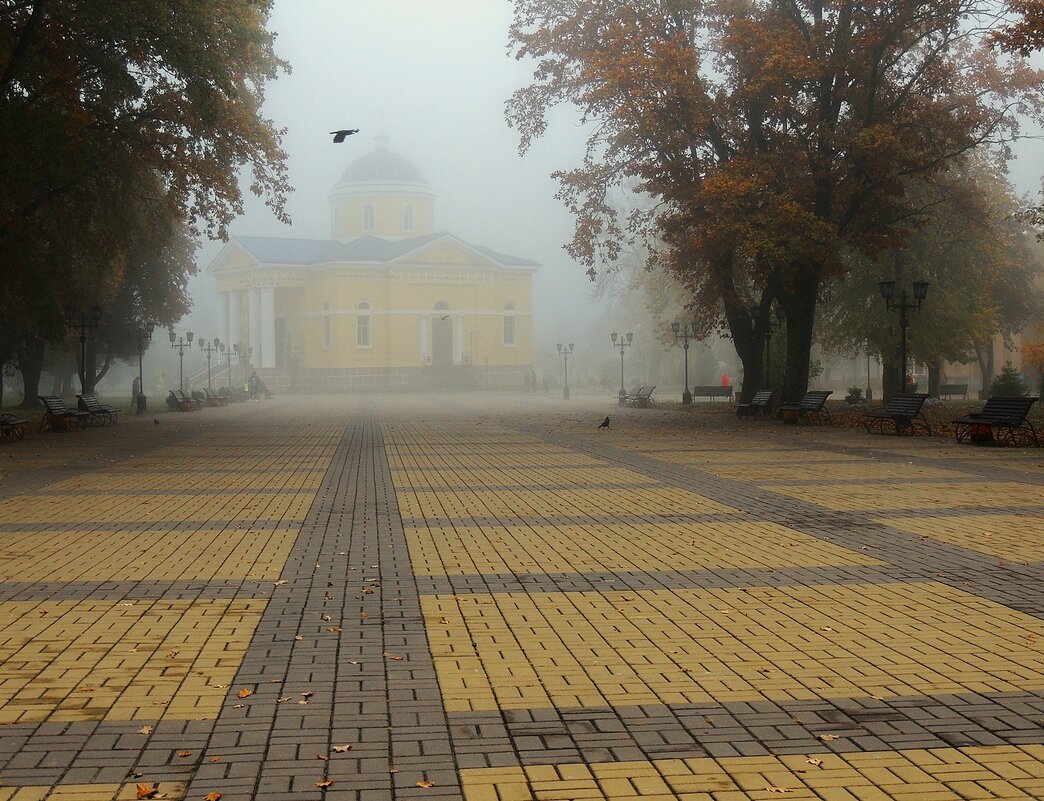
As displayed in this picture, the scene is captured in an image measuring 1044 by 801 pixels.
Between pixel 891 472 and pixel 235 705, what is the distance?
1254 centimetres

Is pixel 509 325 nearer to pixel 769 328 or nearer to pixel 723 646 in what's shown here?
pixel 769 328

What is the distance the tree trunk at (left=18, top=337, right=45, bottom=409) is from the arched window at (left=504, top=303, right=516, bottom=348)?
5038 cm

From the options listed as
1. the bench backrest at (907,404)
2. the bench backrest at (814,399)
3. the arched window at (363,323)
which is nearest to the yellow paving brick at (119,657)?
the bench backrest at (907,404)

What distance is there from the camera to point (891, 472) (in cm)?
1608

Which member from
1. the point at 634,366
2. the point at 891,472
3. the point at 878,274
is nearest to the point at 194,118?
the point at 891,472

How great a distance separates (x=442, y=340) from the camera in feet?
297

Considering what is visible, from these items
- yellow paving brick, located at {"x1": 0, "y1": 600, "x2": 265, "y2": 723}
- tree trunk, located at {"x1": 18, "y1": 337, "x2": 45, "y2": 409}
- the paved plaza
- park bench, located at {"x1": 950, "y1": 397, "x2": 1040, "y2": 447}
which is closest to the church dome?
tree trunk, located at {"x1": 18, "y1": 337, "x2": 45, "y2": 409}

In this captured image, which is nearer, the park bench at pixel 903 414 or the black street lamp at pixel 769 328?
the park bench at pixel 903 414

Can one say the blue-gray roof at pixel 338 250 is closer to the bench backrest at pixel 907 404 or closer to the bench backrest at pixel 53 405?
the bench backrest at pixel 53 405

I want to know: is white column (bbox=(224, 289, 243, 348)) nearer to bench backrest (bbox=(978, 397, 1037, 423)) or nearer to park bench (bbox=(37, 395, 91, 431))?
park bench (bbox=(37, 395, 91, 431))

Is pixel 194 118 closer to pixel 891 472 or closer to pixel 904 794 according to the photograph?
pixel 891 472

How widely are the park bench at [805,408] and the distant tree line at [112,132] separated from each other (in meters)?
14.1

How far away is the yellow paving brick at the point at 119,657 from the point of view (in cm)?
541

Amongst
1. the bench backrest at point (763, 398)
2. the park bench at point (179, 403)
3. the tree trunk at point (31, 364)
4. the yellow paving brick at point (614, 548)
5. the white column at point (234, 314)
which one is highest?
the white column at point (234, 314)
